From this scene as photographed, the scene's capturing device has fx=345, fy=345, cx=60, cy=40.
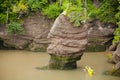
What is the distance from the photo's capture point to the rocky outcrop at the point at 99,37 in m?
26.7

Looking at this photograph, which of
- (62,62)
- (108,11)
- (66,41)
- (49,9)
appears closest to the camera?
(66,41)

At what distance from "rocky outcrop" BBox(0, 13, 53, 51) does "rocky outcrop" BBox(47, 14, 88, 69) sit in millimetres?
7105

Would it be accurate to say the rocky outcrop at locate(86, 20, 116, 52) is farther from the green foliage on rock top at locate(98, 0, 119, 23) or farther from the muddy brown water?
the muddy brown water

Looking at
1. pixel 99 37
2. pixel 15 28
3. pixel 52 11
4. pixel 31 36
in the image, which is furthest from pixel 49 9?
pixel 99 37

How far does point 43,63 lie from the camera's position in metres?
21.9

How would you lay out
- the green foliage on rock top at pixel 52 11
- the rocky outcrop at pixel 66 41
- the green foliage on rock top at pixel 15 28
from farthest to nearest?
1. the green foliage on rock top at pixel 52 11
2. the green foliage on rock top at pixel 15 28
3. the rocky outcrop at pixel 66 41

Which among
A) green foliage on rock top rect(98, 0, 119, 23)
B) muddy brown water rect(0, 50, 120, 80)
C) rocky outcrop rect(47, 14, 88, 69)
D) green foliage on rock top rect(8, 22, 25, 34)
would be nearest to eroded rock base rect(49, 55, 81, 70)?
rocky outcrop rect(47, 14, 88, 69)

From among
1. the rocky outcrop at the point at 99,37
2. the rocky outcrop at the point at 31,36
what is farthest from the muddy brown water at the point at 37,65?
the rocky outcrop at the point at 99,37

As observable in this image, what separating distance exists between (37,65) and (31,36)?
6.29 metres

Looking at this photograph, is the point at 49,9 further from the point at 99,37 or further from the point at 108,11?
the point at 108,11

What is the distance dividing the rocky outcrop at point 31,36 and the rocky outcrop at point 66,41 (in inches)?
280

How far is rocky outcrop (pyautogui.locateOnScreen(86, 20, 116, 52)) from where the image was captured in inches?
1051

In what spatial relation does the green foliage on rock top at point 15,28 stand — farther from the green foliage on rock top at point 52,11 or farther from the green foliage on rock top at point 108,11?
the green foliage on rock top at point 108,11

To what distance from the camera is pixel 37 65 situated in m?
21.3
